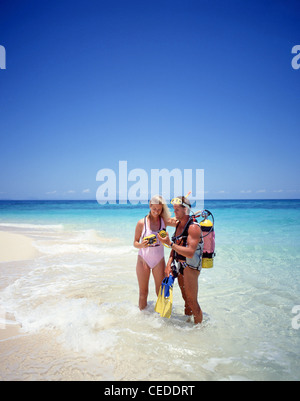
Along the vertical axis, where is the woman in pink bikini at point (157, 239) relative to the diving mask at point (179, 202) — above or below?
below

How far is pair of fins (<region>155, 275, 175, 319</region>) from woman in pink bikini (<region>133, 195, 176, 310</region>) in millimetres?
342

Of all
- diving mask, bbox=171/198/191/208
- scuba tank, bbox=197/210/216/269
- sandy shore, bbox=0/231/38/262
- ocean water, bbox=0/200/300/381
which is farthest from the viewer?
sandy shore, bbox=0/231/38/262

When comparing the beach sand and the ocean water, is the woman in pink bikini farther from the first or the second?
the beach sand

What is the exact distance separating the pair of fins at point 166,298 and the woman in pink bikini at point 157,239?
342 millimetres

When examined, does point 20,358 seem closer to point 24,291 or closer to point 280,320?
point 24,291

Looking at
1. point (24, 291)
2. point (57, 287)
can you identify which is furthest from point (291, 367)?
point (24, 291)

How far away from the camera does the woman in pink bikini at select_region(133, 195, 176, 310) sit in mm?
4102

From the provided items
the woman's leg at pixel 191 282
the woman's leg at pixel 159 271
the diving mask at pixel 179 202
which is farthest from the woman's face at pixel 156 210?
the woman's leg at pixel 191 282

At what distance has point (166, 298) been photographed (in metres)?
4.02

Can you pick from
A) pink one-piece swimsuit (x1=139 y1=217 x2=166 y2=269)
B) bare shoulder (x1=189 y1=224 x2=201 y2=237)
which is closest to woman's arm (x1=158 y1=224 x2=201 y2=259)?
bare shoulder (x1=189 y1=224 x2=201 y2=237)

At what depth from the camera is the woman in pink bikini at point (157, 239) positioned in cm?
410

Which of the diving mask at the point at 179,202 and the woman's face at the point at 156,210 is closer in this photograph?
the diving mask at the point at 179,202

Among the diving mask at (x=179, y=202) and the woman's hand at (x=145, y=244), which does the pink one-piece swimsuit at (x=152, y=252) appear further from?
the diving mask at (x=179, y=202)
